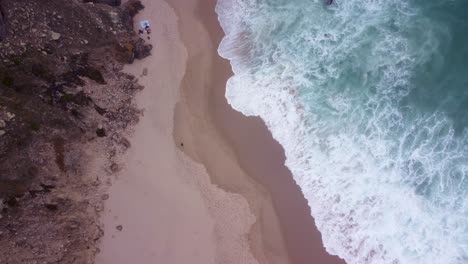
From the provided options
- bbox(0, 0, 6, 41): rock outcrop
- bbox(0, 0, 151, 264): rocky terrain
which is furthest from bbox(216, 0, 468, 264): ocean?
bbox(0, 0, 6, 41): rock outcrop

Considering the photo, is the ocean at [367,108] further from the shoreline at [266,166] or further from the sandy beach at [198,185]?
the sandy beach at [198,185]

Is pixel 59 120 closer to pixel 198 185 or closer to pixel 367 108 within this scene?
pixel 198 185

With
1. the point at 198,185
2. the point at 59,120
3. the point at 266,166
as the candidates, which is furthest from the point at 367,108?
the point at 59,120

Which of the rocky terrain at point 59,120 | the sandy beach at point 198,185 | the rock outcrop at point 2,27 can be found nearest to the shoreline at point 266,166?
the sandy beach at point 198,185

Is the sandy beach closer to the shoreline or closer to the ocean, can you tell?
the shoreline

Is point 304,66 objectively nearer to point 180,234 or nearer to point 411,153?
point 411,153

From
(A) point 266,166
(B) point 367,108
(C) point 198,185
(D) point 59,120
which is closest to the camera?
(D) point 59,120
